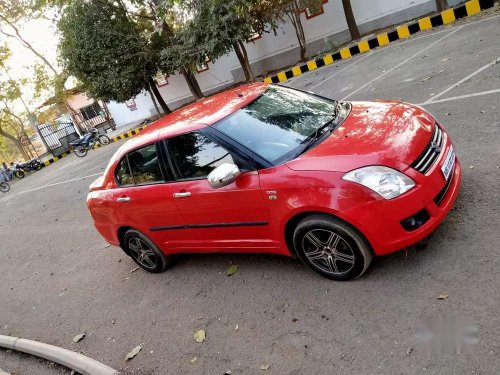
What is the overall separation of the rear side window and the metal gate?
25.8 meters

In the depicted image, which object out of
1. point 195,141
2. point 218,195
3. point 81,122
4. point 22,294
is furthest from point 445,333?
point 81,122

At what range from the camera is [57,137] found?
29.5 metres

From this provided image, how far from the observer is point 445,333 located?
2.97m

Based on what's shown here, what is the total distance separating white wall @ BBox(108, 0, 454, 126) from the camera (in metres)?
18.0

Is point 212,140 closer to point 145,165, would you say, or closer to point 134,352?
point 145,165

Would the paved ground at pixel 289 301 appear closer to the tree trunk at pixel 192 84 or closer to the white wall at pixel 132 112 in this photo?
the tree trunk at pixel 192 84

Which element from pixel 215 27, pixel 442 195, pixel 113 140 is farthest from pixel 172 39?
pixel 442 195

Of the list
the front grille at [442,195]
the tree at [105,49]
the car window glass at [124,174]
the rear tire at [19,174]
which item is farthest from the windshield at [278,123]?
the rear tire at [19,174]

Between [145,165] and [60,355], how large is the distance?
2224 millimetres

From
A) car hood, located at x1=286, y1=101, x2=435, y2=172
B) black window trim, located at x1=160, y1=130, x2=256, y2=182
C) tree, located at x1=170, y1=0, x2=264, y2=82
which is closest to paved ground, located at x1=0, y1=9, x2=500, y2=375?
car hood, located at x1=286, y1=101, x2=435, y2=172

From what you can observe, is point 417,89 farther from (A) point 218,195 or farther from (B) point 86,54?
(B) point 86,54

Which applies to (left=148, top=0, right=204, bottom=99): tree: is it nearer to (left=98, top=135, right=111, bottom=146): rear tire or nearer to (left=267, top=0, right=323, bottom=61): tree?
(left=267, top=0, right=323, bottom=61): tree

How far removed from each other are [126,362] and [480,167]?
4208 millimetres

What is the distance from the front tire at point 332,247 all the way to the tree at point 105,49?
760 inches
